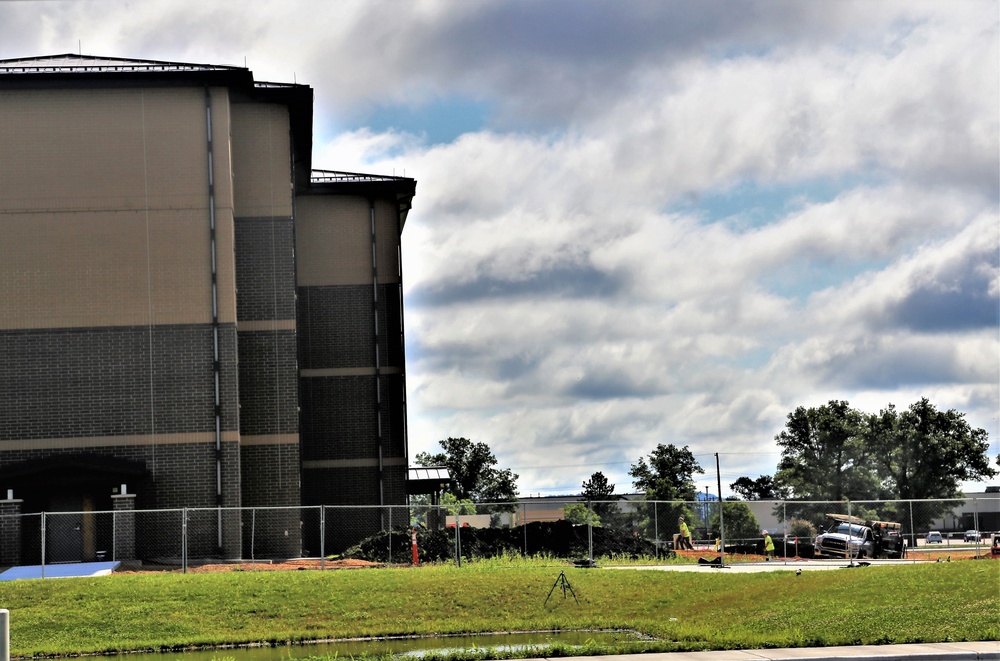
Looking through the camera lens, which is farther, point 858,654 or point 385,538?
point 385,538

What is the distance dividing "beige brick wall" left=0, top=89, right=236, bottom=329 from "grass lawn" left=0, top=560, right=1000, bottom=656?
1349 centimetres

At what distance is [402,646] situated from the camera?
21938 mm

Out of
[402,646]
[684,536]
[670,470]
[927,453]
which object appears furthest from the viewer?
[670,470]

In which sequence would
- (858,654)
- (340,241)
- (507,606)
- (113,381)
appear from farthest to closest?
(340,241) → (113,381) → (507,606) → (858,654)

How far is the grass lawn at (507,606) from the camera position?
2044 cm

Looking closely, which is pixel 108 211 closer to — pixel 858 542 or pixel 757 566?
pixel 757 566

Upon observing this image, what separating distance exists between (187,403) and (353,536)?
12.4m

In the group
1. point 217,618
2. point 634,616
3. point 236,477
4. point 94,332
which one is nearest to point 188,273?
point 94,332

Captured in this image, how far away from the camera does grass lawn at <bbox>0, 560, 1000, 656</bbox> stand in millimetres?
20438

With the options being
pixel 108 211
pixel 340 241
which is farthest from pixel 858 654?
pixel 340 241

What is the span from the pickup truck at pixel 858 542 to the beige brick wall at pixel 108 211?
Answer: 24.8 meters

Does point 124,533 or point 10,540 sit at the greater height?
point 124,533

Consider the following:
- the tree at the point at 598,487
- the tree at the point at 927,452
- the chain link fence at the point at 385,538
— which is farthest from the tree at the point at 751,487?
the chain link fence at the point at 385,538

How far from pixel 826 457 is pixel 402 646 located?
8747cm
